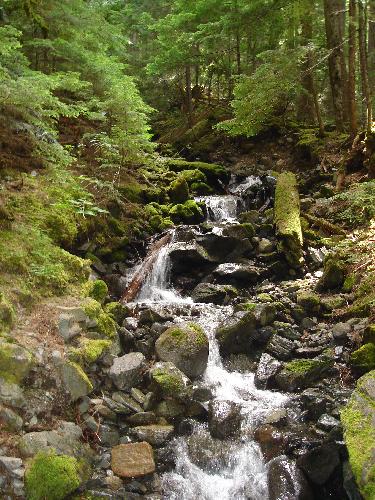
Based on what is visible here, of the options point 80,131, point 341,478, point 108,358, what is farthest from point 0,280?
point 80,131

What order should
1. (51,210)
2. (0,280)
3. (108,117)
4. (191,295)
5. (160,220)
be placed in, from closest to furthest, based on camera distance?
(0,280) → (51,210) → (191,295) → (108,117) → (160,220)

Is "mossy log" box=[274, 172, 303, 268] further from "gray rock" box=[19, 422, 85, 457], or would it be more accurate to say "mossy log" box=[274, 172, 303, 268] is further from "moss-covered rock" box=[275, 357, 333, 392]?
"gray rock" box=[19, 422, 85, 457]

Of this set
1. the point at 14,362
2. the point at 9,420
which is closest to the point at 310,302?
the point at 14,362

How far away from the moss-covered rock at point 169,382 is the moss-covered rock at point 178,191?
785 cm

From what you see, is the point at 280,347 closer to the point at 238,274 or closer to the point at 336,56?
the point at 238,274

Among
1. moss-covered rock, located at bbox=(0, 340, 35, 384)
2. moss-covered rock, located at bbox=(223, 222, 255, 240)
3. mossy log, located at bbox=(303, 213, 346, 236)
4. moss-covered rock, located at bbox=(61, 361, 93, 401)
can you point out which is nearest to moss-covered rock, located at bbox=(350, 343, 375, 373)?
moss-covered rock, located at bbox=(61, 361, 93, 401)

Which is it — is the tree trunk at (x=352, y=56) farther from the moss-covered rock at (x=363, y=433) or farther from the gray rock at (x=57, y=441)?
the gray rock at (x=57, y=441)

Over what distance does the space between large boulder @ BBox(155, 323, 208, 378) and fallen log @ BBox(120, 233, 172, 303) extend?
247 centimetres

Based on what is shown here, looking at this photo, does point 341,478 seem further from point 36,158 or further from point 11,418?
point 36,158

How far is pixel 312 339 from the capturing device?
7.88 m

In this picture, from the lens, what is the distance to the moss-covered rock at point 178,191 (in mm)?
13367

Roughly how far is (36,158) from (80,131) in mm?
3998

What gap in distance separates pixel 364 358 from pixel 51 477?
186 inches

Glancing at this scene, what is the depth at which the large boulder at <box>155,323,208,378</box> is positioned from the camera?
683 centimetres
